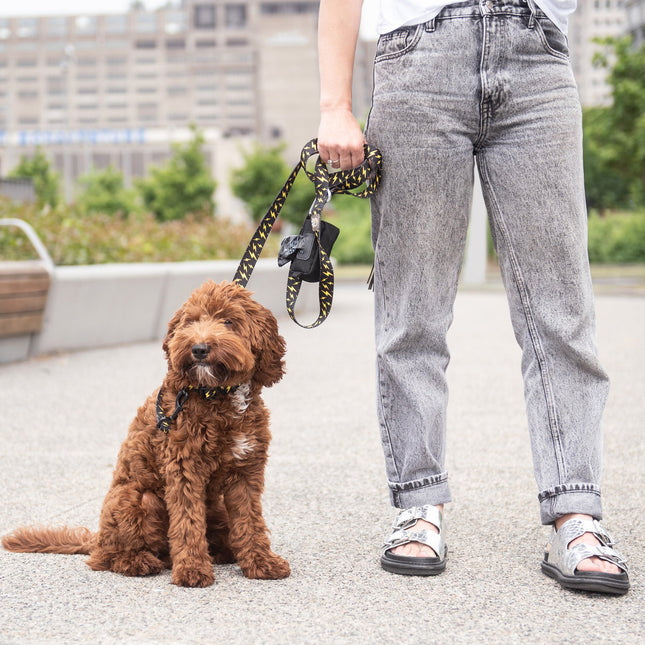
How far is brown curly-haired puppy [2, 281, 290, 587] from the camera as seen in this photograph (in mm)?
2342

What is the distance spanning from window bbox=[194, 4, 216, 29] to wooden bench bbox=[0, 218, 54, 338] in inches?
5977

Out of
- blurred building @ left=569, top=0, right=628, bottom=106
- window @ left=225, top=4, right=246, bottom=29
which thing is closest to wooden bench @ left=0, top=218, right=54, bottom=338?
blurred building @ left=569, top=0, right=628, bottom=106

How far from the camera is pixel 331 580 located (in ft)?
8.22

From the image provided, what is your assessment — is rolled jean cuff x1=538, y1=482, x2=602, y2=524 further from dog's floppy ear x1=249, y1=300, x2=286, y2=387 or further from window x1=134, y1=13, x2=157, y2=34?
window x1=134, y1=13, x2=157, y2=34

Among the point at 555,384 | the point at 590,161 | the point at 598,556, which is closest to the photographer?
the point at 598,556

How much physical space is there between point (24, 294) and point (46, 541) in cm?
452

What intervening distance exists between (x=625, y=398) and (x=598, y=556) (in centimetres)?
351

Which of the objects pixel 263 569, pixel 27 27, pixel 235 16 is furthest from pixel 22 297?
pixel 27 27

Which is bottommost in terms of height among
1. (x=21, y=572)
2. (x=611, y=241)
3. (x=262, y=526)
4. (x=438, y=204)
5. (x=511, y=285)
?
(x=611, y=241)

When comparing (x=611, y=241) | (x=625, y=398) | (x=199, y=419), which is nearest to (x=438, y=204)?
(x=199, y=419)

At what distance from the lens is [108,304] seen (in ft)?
26.9

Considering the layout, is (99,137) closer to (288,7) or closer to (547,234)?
(288,7)

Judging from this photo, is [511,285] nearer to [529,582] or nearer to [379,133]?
[379,133]

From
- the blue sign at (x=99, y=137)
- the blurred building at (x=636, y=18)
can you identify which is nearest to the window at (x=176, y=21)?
the blue sign at (x=99, y=137)
